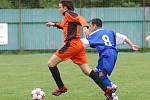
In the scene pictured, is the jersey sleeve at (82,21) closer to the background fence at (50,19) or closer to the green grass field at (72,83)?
the green grass field at (72,83)

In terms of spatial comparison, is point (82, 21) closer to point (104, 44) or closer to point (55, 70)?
point (104, 44)

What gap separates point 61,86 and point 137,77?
4458 mm

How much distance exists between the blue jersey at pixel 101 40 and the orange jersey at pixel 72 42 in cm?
23

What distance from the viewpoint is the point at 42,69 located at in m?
17.2

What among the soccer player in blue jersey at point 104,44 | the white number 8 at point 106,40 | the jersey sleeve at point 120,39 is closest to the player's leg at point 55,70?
the soccer player in blue jersey at point 104,44

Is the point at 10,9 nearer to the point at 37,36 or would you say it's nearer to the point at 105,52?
the point at 37,36

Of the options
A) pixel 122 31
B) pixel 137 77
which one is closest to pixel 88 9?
pixel 122 31

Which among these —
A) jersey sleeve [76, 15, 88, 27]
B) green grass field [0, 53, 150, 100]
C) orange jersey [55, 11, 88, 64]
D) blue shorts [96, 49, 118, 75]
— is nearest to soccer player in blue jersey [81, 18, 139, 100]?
blue shorts [96, 49, 118, 75]

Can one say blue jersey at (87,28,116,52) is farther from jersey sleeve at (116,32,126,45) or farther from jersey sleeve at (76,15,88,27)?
jersey sleeve at (76,15,88,27)

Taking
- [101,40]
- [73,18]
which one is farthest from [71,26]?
[101,40]

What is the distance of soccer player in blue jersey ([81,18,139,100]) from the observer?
9.87 meters

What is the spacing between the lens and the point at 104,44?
9914mm

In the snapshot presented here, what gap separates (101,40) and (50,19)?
66.2 feet

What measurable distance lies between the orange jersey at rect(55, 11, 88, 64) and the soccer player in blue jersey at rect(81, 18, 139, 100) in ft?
0.55
